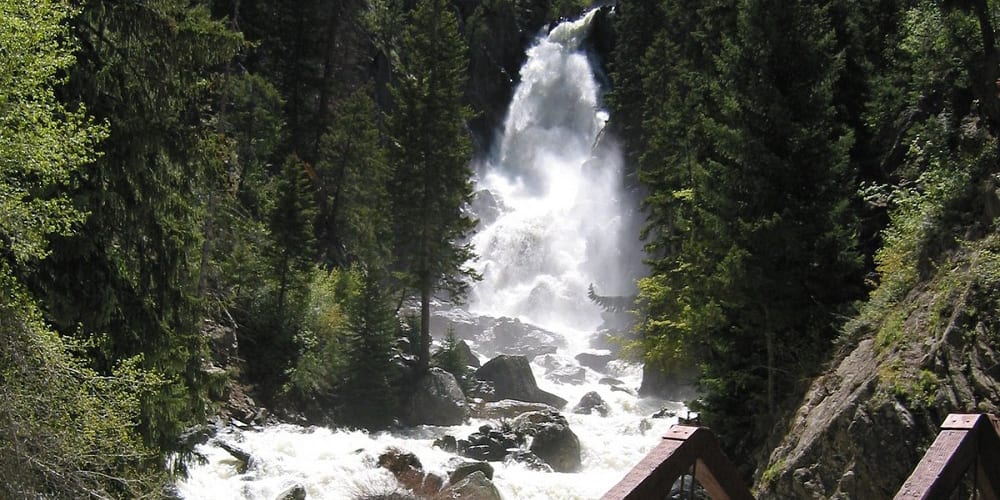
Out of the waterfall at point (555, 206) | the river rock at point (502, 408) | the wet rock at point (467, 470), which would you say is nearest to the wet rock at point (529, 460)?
the wet rock at point (467, 470)

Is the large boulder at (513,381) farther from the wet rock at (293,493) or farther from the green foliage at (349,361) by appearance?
the wet rock at (293,493)

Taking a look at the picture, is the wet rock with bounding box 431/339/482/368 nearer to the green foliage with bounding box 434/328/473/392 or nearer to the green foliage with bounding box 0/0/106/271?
the green foliage with bounding box 434/328/473/392

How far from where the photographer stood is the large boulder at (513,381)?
94.0 ft

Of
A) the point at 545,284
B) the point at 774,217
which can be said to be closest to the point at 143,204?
the point at 774,217

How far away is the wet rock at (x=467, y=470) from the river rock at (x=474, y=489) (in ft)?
1.12

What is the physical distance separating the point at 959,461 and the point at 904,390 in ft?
19.5

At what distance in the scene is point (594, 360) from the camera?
36125 millimetres

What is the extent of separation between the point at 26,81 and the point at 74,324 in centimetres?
301

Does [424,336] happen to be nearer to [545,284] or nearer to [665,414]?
[665,414]

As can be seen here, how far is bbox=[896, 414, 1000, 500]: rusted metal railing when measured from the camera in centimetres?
272

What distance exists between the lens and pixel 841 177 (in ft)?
48.2

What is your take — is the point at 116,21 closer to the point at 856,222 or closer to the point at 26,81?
the point at 26,81

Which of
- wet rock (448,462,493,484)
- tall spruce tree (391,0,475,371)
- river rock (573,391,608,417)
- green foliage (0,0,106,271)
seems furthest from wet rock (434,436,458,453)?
green foliage (0,0,106,271)

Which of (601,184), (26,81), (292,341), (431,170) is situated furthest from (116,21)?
(601,184)
